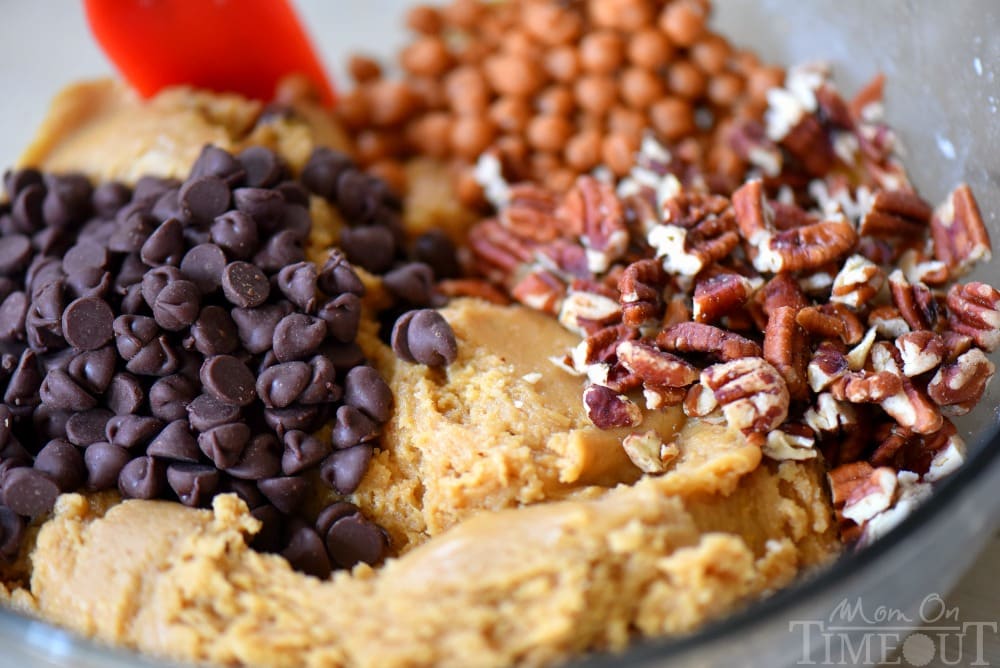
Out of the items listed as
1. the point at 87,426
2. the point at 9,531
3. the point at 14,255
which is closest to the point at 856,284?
the point at 87,426

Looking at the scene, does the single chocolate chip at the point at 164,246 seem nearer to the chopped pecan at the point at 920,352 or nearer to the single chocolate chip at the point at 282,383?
the single chocolate chip at the point at 282,383

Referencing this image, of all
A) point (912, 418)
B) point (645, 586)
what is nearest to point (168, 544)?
point (645, 586)

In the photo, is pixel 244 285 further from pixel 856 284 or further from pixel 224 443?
pixel 856 284

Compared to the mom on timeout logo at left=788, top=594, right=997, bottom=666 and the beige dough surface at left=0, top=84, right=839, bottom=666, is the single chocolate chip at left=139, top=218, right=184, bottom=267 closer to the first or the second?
the beige dough surface at left=0, top=84, right=839, bottom=666

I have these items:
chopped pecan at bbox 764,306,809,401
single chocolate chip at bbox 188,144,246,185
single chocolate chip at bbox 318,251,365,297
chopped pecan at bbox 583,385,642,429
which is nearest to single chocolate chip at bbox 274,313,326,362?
single chocolate chip at bbox 318,251,365,297

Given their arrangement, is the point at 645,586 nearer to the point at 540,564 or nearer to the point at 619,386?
the point at 540,564

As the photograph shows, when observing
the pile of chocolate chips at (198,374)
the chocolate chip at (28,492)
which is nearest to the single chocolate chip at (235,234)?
the pile of chocolate chips at (198,374)
